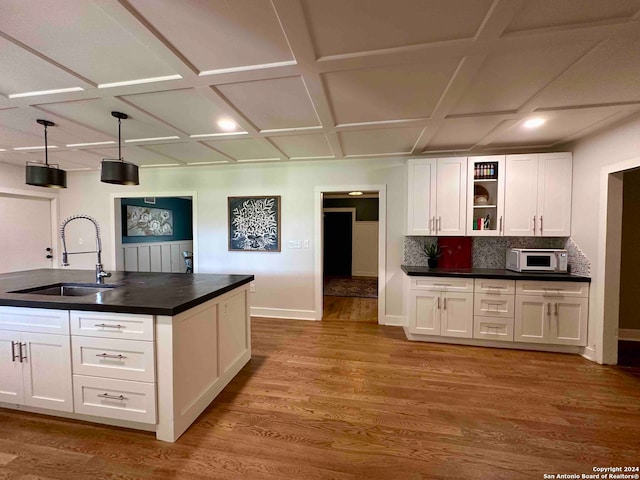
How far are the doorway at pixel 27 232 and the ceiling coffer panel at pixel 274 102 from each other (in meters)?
4.44

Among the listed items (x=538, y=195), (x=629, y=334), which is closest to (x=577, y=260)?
(x=538, y=195)

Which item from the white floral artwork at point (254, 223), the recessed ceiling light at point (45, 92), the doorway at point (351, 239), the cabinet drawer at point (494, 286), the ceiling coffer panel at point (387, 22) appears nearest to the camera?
the ceiling coffer panel at point (387, 22)

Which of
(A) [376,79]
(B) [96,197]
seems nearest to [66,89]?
(A) [376,79]

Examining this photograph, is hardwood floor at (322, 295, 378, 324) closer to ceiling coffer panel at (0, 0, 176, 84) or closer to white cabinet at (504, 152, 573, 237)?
white cabinet at (504, 152, 573, 237)

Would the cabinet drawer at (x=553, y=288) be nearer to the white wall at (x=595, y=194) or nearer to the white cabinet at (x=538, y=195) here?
the white wall at (x=595, y=194)

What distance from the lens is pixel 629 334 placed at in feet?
11.0

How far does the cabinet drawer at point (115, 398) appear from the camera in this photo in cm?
168

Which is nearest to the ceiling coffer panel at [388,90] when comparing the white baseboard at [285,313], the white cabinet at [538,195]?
the white cabinet at [538,195]

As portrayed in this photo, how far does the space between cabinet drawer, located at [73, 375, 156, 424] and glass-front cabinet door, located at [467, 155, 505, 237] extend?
3546 millimetres

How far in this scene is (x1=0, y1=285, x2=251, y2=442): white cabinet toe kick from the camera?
5.43ft

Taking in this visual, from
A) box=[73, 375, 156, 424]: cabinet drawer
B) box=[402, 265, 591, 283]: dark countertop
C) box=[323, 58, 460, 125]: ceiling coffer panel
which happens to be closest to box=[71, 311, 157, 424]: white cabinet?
box=[73, 375, 156, 424]: cabinet drawer

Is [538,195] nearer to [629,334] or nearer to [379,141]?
[379,141]

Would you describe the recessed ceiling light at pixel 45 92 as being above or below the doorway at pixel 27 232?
above

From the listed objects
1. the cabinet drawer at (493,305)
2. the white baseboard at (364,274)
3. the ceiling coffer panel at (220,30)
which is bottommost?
the white baseboard at (364,274)
